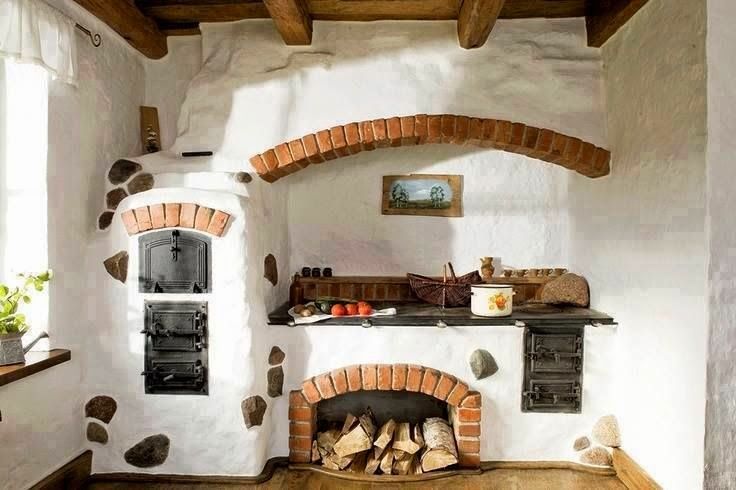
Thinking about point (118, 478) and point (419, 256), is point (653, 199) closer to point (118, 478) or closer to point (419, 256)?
point (419, 256)

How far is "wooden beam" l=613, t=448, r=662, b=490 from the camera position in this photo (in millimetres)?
2330

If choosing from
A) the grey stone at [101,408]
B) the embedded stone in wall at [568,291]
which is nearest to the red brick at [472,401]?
the embedded stone in wall at [568,291]

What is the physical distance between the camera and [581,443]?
106 inches

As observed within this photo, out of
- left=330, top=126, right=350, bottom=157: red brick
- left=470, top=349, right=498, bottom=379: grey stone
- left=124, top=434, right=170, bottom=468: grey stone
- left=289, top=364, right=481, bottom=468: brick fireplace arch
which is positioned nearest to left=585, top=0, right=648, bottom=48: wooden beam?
left=330, top=126, right=350, bottom=157: red brick

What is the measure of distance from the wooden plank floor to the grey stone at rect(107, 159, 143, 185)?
1.64 meters

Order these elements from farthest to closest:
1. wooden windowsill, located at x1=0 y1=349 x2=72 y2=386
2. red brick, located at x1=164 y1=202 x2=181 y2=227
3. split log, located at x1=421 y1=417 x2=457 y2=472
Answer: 1. split log, located at x1=421 y1=417 x2=457 y2=472
2. red brick, located at x1=164 y1=202 x2=181 y2=227
3. wooden windowsill, located at x1=0 y1=349 x2=72 y2=386

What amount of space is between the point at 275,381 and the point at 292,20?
1981 mm

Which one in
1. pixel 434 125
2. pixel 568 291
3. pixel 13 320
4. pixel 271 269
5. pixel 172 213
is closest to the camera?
pixel 13 320

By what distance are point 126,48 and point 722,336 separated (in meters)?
3.47

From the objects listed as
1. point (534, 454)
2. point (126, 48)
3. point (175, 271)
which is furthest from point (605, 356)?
point (126, 48)

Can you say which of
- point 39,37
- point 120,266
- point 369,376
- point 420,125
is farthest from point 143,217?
point 420,125

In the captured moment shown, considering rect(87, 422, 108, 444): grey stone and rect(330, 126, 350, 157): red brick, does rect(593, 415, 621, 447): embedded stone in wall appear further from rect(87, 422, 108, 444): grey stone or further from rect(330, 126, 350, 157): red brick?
rect(87, 422, 108, 444): grey stone

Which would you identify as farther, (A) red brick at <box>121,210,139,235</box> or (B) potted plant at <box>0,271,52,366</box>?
(A) red brick at <box>121,210,139,235</box>

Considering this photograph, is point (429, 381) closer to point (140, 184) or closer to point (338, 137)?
point (338, 137)
